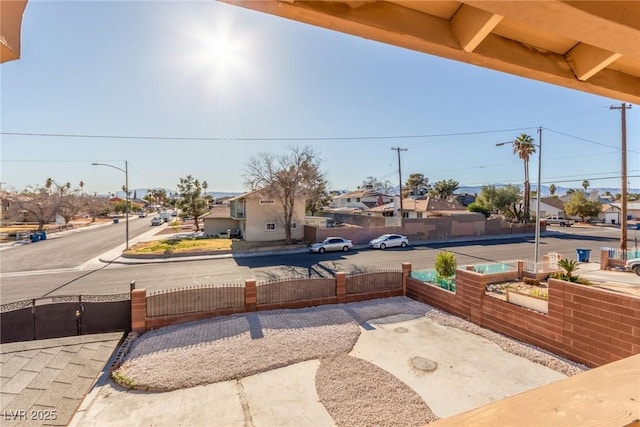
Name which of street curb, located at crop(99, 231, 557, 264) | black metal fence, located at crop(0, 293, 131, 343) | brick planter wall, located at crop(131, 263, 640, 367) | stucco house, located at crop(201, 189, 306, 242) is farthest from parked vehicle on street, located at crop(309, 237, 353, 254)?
black metal fence, located at crop(0, 293, 131, 343)

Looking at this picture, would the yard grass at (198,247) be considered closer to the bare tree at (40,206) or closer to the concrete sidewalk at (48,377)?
the concrete sidewalk at (48,377)

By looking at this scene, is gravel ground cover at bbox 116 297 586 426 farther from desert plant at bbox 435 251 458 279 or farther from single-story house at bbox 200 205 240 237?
single-story house at bbox 200 205 240 237

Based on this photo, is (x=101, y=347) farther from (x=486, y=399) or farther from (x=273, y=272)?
Result: (x=273, y=272)

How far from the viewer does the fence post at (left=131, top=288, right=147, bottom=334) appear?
9.96 m

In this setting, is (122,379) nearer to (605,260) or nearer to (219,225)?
(605,260)

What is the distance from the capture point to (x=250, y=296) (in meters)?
11.6

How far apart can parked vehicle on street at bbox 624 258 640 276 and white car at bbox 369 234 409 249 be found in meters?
14.9

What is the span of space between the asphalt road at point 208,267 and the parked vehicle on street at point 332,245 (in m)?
0.90

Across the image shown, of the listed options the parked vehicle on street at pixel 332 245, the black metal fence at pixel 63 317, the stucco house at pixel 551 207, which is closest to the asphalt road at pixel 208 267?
the parked vehicle on street at pixel 332 245

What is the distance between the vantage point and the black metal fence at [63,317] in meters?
8.92

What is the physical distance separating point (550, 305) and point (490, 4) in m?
9.92

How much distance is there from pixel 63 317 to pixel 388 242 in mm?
23686

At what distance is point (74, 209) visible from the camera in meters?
47.6

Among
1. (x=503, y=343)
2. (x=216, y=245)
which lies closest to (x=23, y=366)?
(x=503, y=343)
